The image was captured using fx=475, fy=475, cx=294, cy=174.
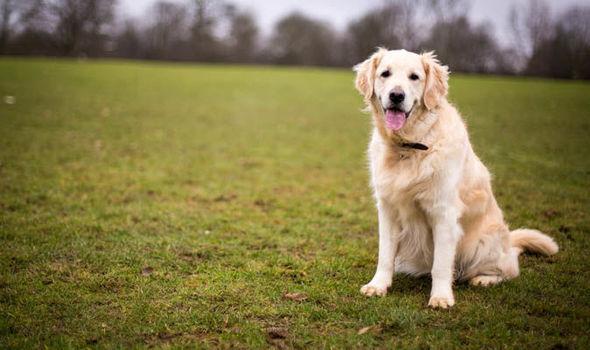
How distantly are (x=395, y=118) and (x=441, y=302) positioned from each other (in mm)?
1491

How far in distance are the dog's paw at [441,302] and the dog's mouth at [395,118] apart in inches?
54.2

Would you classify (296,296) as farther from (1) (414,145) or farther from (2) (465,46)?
(2) (465,46)

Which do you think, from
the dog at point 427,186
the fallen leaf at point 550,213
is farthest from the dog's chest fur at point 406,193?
the fallen leaf at point 550,213

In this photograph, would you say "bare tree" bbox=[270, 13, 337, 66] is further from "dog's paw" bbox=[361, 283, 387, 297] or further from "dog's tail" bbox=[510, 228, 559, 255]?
"dog's paw" bbox=[361, 283, 387, 297]

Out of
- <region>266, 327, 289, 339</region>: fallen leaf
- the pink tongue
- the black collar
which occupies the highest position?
the pink tongue

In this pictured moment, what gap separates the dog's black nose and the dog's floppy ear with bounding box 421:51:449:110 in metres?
0.23

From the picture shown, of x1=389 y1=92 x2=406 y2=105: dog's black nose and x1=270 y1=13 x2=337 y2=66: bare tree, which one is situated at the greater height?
x1=270 y1=13 x2=337 y2=66: bare tree

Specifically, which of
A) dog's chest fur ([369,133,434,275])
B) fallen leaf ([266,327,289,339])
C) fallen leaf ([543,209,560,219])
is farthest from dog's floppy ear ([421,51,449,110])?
fallen leaf ([543,209,560,219])

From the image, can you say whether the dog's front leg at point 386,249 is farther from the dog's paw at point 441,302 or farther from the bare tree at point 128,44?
the bare tree at point 128,44

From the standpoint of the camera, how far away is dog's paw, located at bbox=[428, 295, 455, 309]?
12.1 feet

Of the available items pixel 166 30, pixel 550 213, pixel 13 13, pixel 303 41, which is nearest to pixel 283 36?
pixel 303 41

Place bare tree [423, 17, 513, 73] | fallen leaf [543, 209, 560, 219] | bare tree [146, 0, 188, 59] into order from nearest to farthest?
1. fallen leaf [543, 209, 560, 219]
2. bare tree [423, 17, 513, 73]
3. bare tree [146, 0, 188, 59]

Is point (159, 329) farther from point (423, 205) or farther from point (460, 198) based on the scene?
point (460, 198)

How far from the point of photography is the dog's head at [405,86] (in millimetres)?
3791
